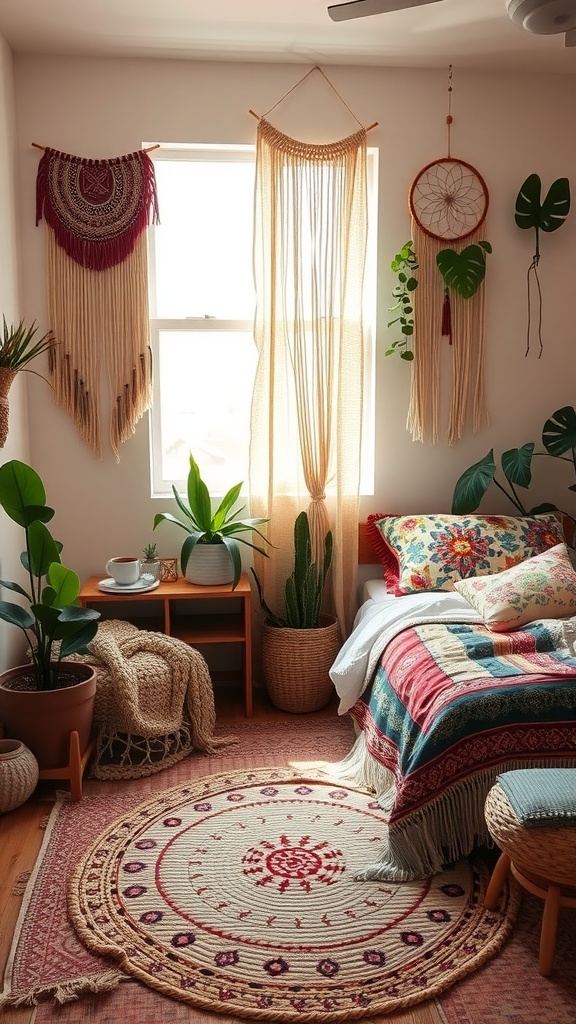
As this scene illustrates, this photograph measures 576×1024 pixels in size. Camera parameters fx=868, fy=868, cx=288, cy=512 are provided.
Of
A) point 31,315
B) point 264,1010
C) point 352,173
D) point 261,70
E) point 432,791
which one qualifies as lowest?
point 264,1010

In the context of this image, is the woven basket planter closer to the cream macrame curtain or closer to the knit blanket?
the cream macrame curtain

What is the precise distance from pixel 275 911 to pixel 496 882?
58 cm

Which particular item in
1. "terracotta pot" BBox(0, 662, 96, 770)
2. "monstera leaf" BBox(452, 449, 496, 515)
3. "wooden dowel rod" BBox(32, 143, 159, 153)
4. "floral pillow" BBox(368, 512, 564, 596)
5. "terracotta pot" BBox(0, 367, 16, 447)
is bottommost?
"terracotta pot" BBox(0, 662, 96, 770)

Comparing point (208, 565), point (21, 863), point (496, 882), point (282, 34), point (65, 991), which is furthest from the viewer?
point (208, 565)

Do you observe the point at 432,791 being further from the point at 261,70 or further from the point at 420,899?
the point at 261,70

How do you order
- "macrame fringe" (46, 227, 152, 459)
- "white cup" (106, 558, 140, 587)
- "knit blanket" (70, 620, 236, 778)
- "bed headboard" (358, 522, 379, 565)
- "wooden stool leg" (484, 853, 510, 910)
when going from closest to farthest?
"wooden stool leg" (484, 853, 510, 910), "knit blanket" (70, 620, 236, 778), "white cup" (106, 558, 140, 587), "macrame fringe" (46, 227, 152, 459), "bed headboard" (358, 522, 379, 565)

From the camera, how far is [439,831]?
2.44m

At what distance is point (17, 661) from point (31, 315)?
1438 mm

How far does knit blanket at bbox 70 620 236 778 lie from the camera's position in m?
3.10

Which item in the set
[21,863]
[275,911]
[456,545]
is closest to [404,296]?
[456,545]

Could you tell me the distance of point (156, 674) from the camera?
3.19 m

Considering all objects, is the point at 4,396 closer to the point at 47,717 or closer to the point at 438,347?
the point at 47,717

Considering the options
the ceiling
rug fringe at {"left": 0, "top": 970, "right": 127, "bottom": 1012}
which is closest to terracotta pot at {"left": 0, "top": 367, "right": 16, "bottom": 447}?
the ceiling

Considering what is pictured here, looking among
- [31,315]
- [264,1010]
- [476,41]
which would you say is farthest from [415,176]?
[264,1010]
